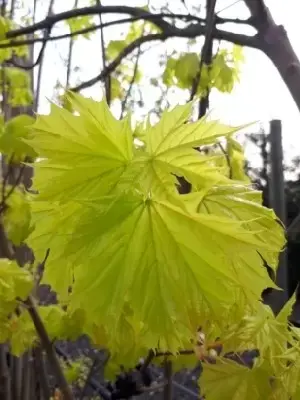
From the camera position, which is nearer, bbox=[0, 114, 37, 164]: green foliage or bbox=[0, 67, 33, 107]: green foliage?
bbox=[0, 114, 37, 164]: green foliage

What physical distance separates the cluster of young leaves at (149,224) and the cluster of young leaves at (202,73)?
0.64 meters

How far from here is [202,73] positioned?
997mm

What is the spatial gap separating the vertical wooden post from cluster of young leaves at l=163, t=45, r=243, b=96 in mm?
226

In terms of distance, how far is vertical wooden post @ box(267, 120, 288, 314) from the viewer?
68 centimetres

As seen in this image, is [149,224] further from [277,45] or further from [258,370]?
[277,45]

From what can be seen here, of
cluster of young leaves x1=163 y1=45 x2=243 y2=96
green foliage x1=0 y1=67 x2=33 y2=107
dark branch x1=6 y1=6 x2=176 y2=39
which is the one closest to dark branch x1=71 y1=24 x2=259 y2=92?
dark branch x1=6 y1=6 x2=176 y2=39

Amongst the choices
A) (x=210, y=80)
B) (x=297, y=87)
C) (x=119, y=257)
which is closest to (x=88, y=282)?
(x=119, y=257)

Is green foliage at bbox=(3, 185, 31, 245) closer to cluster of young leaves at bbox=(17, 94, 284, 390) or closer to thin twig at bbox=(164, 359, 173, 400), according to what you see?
thin twig at bbox=(164, 359, 173, 400)

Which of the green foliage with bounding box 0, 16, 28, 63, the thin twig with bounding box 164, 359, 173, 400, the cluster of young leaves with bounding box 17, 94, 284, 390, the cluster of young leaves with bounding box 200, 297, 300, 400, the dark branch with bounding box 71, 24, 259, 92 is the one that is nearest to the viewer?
the cluster of young leaves with bounding box 17, 94, 284, 390

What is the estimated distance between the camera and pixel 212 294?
1.01 ft

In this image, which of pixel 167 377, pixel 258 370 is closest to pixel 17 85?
pixel 167 377

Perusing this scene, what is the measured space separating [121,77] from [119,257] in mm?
1509

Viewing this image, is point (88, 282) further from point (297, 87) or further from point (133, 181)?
point (297, 87)

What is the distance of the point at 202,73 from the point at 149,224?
718mm
